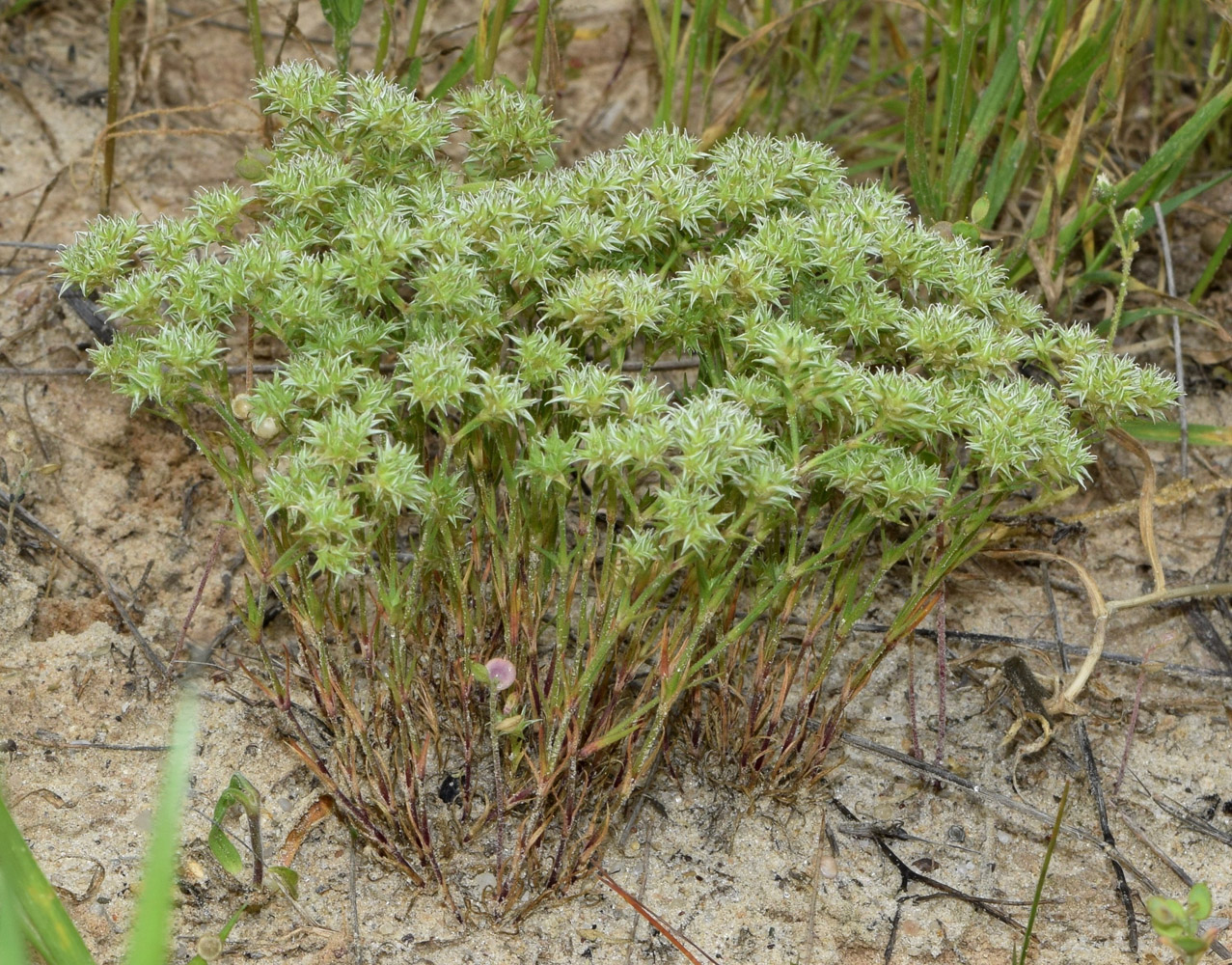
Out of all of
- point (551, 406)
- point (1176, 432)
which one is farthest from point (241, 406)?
point (1176, 432)

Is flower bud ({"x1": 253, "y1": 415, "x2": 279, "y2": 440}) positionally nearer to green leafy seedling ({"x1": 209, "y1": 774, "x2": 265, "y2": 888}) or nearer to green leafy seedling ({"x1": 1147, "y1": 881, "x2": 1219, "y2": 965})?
green leafy seedling ({"x1": 209, "y1": 774, "x2": 265, "y2": 888})

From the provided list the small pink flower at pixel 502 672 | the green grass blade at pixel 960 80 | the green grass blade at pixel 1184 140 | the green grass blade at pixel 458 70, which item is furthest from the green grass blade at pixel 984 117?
the small pink flower at pixel 502 672

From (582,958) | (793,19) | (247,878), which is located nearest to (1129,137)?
(793,19)

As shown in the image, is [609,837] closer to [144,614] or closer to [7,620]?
[144,614]

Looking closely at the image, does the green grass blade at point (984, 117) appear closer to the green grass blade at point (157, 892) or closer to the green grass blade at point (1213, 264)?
the green grass blade at point (1213, 264)

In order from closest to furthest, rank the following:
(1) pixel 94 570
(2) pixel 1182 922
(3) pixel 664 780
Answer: (2) pixel 1182 922, (3) pixel 664 780, (1) pixel 94 570

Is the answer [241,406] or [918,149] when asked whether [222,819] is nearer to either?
[241,406]

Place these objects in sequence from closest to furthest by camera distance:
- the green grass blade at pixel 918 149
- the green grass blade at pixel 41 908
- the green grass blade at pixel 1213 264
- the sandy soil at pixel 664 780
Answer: the green grass blade at pixel 41 908
the sandy soil at pixel 664 780
the green grass blade at pixel 918 149
the green grass blade at pixel 1213 264
